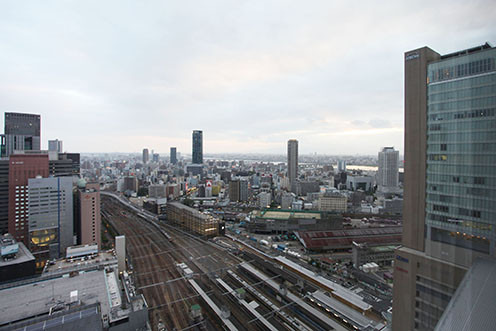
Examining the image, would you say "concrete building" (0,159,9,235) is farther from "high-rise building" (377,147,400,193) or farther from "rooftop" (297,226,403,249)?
"high-rise building" (377,147,400,193)

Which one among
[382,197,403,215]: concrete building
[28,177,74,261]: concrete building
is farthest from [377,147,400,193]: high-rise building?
[28,177,74,261]: concrete building

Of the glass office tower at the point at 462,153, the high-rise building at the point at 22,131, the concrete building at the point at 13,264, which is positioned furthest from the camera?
the high-rise building at the point at 22,131

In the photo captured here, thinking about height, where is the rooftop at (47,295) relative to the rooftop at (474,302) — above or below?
below

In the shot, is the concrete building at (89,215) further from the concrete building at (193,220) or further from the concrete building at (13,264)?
the concrete building at (193,220)

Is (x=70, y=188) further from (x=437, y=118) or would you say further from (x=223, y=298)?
(x=437, y=118)

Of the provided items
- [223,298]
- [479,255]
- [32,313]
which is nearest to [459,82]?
[479,255]

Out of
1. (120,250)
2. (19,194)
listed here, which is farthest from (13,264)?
(19,194)

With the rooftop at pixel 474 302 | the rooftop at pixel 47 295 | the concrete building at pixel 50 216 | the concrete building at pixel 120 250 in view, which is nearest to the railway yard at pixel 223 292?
the concrete building at pixel 120 250
